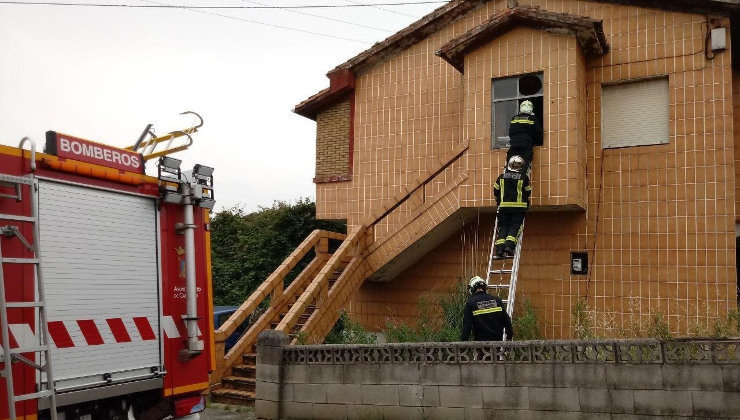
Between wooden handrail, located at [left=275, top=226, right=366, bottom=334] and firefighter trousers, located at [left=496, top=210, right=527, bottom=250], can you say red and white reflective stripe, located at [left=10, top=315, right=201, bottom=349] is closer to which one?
wooden handrail, located at [left=275, top=226, right=366, bottom=334]

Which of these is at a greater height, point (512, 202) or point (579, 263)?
point (512, 202)

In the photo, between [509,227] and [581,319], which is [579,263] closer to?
[581,319]

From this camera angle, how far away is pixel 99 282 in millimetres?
5832

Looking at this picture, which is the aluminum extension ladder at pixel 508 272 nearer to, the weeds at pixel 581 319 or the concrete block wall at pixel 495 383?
the weeds at pixel 581 319

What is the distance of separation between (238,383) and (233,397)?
0.31m

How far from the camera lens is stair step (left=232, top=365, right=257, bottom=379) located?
10.2 metres

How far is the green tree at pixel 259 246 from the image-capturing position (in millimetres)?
18500

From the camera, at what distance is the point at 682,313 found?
33.1 feet

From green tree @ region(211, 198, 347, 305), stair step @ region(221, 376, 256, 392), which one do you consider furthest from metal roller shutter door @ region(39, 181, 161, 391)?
green tree @ region(211, 198, 347, 305)

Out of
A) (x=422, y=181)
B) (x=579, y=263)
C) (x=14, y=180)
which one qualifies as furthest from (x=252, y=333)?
(x=14, y=180)

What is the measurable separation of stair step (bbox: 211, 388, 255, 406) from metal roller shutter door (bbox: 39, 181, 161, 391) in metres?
3.41

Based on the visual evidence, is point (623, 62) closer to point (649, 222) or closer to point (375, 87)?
point (649, 222)

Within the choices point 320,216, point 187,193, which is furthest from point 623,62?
point 187,193

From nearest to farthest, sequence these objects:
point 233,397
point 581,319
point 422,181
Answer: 1. point 233,397
2. point 581,319
3. point 422,181
